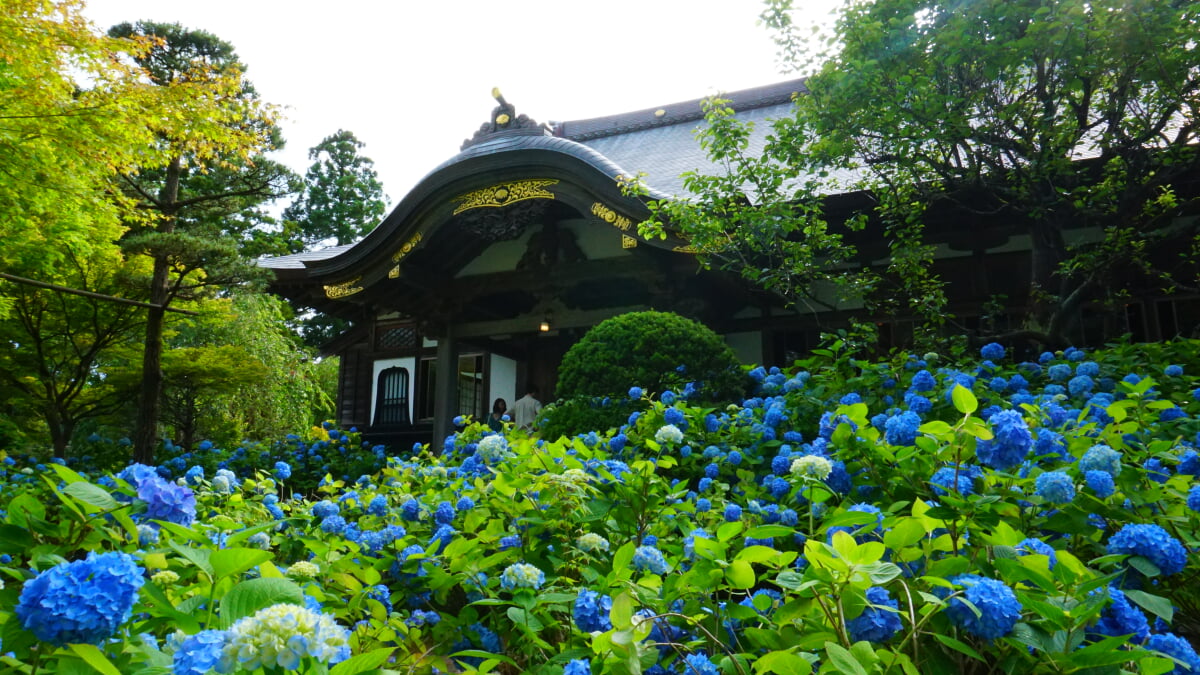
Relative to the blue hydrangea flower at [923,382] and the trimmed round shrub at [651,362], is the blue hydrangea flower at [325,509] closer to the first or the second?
the blue hydrangea flower at [923,382]

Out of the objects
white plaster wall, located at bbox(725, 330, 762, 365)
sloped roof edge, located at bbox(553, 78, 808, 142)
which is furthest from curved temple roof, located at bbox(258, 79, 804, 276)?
white plaster wall, located at bbox(725, 330, 762, 365)

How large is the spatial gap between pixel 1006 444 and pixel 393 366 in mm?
14069

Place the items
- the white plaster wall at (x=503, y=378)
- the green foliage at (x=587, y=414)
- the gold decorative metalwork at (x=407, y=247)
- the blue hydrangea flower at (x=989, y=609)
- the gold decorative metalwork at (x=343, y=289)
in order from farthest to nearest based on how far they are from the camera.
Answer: the white plaster wall at (x=503, y=378) < the gold decorative metalwork at (x=343, y=289) < the gold decorative metalwork at (x=407, y=247) < the green foliage at (x=587, y=414) < the blue hydrangea flower at (x=989, y=609)

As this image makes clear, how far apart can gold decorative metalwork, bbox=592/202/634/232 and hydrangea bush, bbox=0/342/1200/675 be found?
493 cm

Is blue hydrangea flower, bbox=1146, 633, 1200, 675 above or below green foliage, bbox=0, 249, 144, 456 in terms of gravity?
below

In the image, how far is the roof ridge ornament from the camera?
9.36 metres

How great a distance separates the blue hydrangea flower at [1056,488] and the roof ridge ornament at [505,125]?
8.09 m

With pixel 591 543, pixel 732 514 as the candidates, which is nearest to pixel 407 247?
pixel 732 514

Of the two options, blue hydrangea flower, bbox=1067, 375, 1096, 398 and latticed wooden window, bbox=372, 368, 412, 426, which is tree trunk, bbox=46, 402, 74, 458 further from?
blue hydrangea flower, bbox=1067, 375, 1096, 398

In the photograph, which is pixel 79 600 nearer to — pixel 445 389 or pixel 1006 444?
pixel 1006 444

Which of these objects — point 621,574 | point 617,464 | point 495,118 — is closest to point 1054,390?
point 617,464

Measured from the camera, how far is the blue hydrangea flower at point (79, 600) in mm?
893

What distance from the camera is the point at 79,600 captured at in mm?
895

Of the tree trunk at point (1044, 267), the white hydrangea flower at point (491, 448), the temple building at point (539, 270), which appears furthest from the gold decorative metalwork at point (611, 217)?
the white hydrangea flower at point (491, 448)
